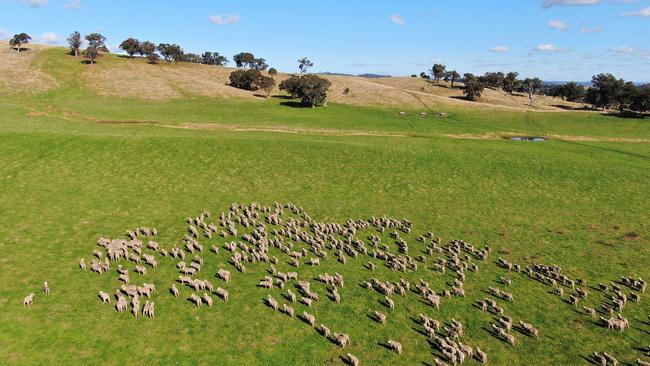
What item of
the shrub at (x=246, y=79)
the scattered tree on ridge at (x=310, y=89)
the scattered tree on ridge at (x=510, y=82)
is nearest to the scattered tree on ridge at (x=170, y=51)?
the shrub at (x=246, y=79)

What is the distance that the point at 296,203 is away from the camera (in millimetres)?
42406

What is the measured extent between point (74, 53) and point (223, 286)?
159078 millimetres

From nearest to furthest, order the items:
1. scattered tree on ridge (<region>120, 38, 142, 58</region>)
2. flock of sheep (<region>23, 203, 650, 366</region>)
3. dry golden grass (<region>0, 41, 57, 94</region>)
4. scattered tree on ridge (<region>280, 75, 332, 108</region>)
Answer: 1. flock of sheep (<region>23, 203, 650, 366</region>)
2. dry golden grass (<region>0, 41, 57, 94</region>)
3. scattered tree on ridge (<region>280, 75, 332, 108</region>)
4. scattered tree on ridge (<region>120, 38, 142, 58</region>)

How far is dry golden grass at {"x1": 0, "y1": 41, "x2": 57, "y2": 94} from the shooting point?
105744mm

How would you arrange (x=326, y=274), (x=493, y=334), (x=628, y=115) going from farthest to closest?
(x=628, y=115)
(x=326, y=274)
(x=493, y=334)

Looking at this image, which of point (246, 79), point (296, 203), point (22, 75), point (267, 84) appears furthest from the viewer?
point (246, 79)

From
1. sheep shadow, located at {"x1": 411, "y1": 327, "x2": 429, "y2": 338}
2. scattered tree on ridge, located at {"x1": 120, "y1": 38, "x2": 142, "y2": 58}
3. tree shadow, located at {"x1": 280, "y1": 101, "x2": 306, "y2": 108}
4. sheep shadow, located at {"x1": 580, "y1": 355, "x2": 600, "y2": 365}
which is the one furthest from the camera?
scattered tree on ridge, located at {"x1": 120, "y1": 38, "x2": 142, "y2": 58}

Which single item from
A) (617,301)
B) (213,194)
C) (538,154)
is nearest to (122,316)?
(213,194)

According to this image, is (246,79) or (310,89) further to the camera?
(246,79)

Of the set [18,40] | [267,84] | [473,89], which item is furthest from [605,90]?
[18,40]

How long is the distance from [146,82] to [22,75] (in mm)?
31764

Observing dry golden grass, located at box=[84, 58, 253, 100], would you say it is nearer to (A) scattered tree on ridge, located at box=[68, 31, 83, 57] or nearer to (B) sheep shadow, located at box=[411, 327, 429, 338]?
(A) scattered tree on ridge, located at box=[68, 31, 83, 57]

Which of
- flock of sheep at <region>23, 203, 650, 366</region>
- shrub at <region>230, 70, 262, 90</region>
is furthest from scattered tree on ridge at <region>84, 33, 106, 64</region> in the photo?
flock of sheep at <region>23, 203, 650, 366</region>

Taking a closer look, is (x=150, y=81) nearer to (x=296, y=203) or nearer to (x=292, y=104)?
(x=292, y=104)
